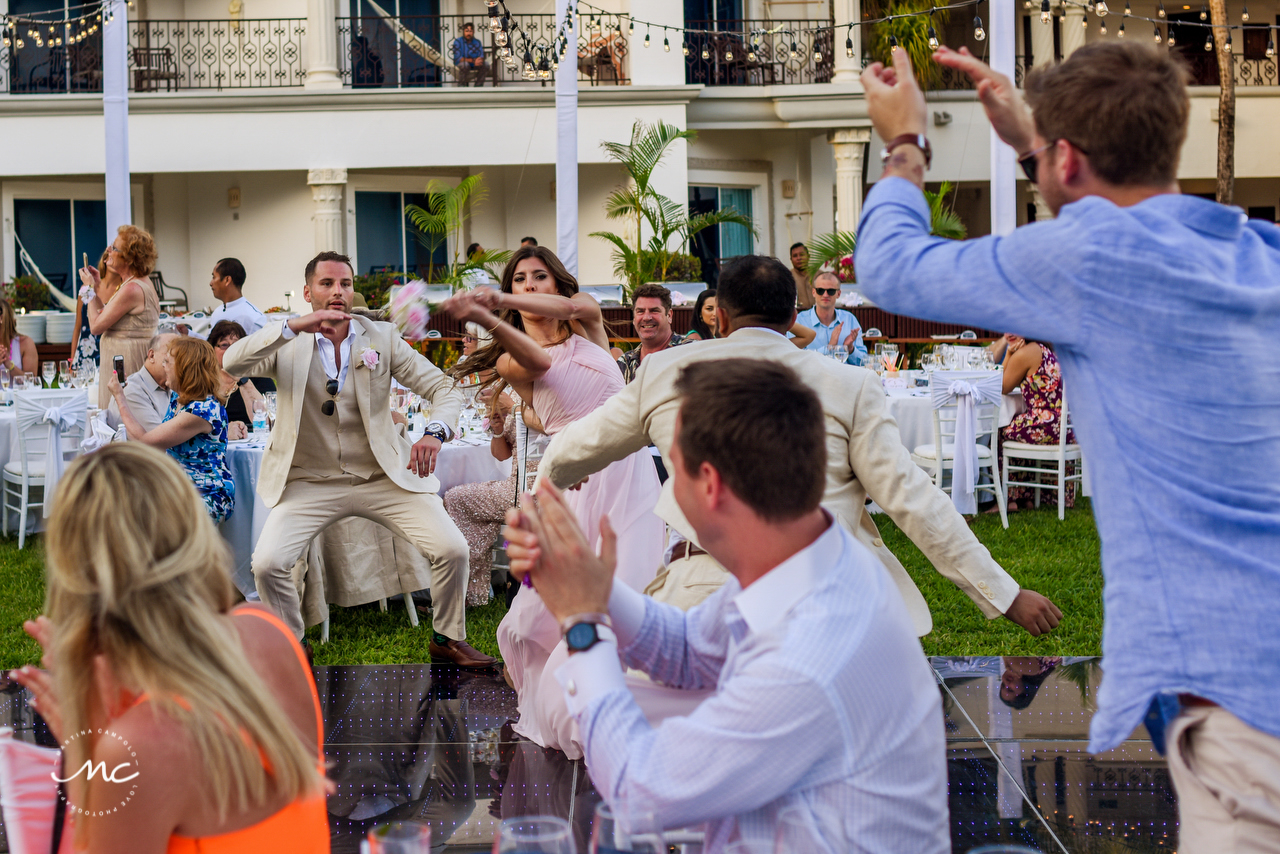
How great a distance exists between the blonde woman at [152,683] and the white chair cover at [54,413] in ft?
20.9

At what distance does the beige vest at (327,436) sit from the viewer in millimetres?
4930

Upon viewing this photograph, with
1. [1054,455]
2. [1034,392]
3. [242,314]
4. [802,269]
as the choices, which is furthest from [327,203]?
[1054,455]

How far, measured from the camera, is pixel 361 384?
4.98 m

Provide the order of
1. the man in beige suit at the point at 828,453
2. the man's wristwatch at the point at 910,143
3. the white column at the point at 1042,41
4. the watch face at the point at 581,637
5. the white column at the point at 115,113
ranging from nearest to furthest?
the watch face at the point at 581,637 < the man's wristwatch at the point at 910,143 < the man in beige suit at the point at 828,453 < the white column at the point at 115,113 < the white column at the point at 1042,41

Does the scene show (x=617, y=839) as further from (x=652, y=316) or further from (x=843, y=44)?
(x=843, y=44)

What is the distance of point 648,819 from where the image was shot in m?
1.50

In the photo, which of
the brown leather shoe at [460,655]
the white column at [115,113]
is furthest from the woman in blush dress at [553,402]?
the white column at [115,113]

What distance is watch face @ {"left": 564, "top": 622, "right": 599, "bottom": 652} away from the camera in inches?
63.9

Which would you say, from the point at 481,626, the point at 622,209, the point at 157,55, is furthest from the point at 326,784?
the point at 157,55

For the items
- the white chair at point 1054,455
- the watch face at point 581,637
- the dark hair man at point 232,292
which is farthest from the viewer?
the dark hair man at point 232,292

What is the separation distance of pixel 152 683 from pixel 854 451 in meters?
1.84

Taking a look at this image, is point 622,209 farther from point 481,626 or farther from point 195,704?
point 195,704

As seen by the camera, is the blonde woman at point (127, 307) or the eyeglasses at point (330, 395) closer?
the eyeglasses at point (330, 395)

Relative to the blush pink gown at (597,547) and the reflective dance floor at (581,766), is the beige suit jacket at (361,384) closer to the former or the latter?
the reflective dance floor at (581,766)
